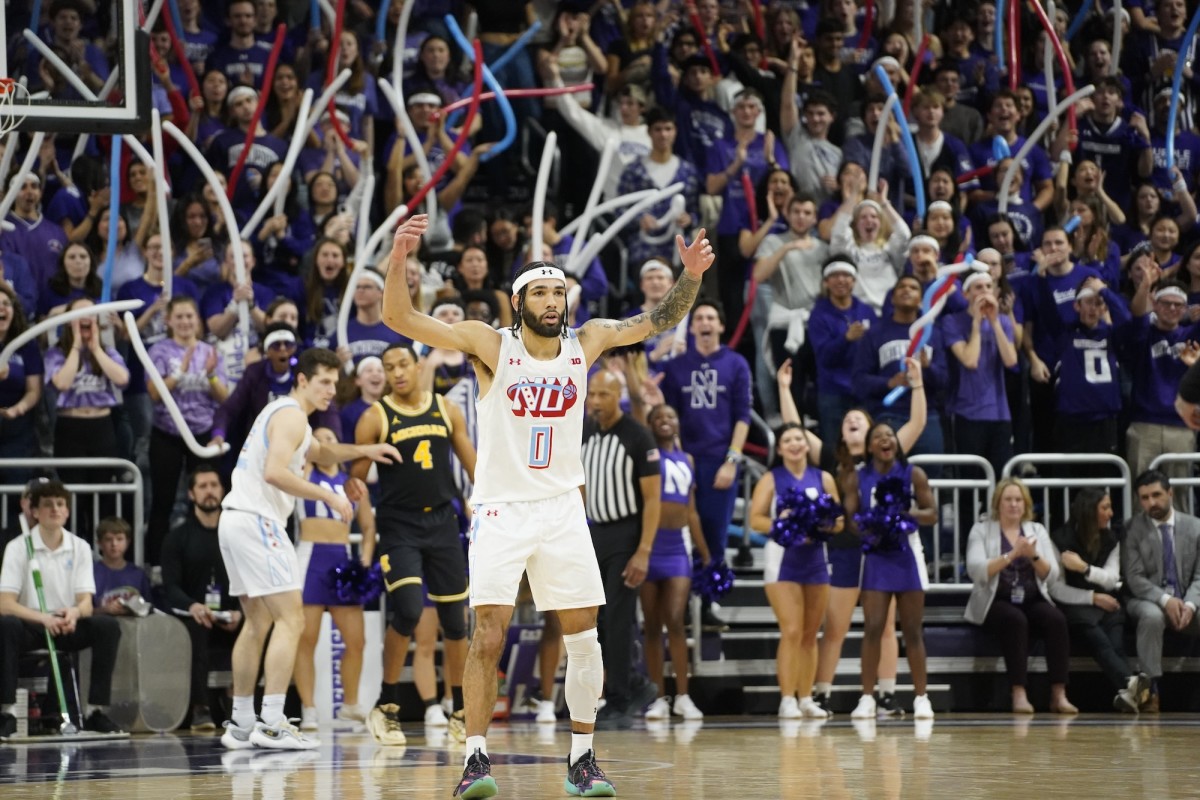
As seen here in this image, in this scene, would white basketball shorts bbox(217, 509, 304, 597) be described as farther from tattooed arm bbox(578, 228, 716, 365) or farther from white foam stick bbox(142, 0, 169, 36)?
white foam stick bbox(142, 0, 169, 36)

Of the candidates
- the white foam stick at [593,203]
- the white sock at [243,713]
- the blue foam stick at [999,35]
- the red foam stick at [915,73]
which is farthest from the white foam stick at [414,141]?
the blue foam stick at [999,35]

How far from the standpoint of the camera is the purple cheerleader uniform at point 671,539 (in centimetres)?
1299

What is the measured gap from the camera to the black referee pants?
1248 centimetres

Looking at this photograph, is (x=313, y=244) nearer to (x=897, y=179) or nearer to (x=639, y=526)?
(x=639, y=526)

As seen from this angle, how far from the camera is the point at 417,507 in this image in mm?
11320

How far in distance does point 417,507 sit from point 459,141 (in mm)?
4957

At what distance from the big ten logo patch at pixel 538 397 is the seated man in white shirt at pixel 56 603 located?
5512 millimetres

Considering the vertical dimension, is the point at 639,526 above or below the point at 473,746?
above

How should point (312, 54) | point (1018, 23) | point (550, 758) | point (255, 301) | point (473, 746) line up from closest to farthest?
point (473, 746), point (550, 758), point (255, 301), point (312, 54), point (1018, 23)

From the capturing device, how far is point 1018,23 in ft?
61.5

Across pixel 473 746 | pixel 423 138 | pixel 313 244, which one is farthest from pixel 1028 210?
pixel 473 746

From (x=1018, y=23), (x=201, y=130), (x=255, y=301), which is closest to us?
(x=255, y=301)

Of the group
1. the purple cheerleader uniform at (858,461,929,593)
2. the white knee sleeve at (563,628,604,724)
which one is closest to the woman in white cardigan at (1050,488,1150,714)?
the purple cheerleader uniform at (858,461,929,593)

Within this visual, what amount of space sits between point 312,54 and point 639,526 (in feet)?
21.6
